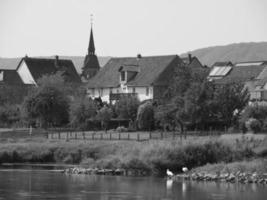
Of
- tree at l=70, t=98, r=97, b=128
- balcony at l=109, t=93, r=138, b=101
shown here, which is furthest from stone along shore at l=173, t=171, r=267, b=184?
balcony at l=109, t=93, r=138, b=101

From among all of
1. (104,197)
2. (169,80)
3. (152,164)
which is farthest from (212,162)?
(169,80)

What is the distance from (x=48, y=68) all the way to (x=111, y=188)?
9317 centimetres

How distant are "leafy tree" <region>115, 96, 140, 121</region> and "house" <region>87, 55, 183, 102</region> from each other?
10306 mm

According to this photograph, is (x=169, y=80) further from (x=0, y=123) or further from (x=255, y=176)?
(x=255, y=176)

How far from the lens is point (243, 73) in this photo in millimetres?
126125

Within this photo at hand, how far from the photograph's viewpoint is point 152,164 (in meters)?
72.6

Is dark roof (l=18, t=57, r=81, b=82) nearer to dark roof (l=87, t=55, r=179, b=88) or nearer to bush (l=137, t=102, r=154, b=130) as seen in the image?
dark roof (l=87, t=55, r=179, b=88)

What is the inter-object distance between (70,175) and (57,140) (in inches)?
802

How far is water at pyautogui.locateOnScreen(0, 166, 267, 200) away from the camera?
188ft

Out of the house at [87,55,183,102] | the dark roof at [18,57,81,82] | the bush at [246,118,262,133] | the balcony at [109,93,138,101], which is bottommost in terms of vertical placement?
the bush at [246,118,262,133]

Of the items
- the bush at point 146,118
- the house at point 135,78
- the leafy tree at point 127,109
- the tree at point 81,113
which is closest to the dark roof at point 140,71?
the house at point 135,78

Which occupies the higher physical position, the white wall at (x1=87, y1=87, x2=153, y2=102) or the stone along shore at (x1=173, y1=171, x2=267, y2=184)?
the white wall at (x1=87, y1=87, x2=153, y2=102)

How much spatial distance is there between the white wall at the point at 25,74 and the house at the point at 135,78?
22200 millimetres

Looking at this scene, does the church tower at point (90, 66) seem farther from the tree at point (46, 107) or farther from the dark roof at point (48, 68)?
the tree at point (46, 107)
